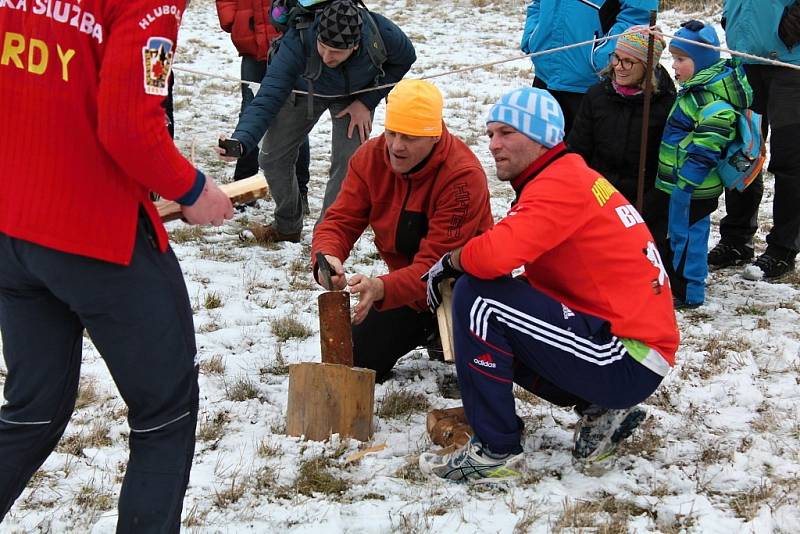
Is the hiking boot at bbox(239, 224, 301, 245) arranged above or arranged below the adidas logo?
below

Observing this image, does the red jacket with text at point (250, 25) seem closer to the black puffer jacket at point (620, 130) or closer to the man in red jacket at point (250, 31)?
the man in red jacket at point (250, 31)

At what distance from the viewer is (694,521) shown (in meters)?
2.92

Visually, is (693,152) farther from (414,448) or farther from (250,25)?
(250,25)

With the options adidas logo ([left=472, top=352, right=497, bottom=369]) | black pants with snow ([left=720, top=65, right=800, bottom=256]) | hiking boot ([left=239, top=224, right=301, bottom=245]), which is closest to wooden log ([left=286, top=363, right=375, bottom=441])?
adidas logo ([left=472, top=352, right=497, bottom=369])

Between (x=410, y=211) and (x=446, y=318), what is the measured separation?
0.56 m

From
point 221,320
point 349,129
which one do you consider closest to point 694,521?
point 221,320

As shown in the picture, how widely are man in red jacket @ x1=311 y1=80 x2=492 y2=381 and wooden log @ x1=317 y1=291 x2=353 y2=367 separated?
0.07 metres

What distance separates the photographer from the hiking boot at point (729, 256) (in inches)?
225

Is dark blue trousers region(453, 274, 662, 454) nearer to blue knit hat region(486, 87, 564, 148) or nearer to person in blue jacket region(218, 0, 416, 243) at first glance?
blue knit hat region(486, 87, 564, 148)

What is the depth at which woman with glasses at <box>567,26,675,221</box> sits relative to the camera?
4.84 metres

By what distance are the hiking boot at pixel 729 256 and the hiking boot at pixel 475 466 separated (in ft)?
10.1

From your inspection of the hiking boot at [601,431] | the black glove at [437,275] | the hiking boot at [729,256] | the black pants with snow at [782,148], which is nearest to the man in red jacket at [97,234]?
the black glove at [437,275]

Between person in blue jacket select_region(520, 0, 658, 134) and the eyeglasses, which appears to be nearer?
the eyeglasses

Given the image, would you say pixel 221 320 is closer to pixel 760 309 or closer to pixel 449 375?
pixel 449 375
